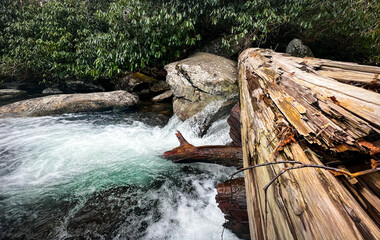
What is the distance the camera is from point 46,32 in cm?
770

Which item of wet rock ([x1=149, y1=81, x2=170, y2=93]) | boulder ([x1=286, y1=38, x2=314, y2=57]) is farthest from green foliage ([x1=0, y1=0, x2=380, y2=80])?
wet rock ([x1=149, y1=81, x2=170, y2=93])

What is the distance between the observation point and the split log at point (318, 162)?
59 cm

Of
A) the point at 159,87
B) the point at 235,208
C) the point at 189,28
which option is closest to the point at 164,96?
the point at 159,87

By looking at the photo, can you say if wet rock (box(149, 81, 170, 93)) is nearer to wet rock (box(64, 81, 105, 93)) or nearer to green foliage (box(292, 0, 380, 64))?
wet rock (box(64, 81, 105, 93))

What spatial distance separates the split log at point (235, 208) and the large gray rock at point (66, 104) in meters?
5.21

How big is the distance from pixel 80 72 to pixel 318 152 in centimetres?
834

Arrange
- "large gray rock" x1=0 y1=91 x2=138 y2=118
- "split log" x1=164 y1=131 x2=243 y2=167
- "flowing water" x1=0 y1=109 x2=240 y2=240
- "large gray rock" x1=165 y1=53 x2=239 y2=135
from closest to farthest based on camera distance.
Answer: "flowing water" x1=0 y1=109 x2=240 y2=240 < "split log" x1=164 y1=131 x2=243 y2=167 < "large gray rock" x1=165 y1=53 x2=239 y2=135 < "large gray rock" x1=0 y1=91 x2=138 y2=118

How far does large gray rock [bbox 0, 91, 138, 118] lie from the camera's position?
16.4 feet

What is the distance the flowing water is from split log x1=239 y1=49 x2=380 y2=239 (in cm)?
117

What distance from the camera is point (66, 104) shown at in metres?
5.39

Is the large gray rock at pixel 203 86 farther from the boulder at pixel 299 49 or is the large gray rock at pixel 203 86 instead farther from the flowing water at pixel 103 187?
the boulder at pixel 299 49

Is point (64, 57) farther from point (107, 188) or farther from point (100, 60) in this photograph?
point (107, 188)

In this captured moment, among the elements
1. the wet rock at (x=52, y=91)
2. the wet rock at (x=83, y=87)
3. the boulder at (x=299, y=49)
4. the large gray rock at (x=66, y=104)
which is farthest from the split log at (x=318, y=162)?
the wet rock at (x=52, y=91)

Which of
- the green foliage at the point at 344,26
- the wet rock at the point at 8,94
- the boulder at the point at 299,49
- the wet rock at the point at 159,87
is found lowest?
the wet rock at the point at 8,94
